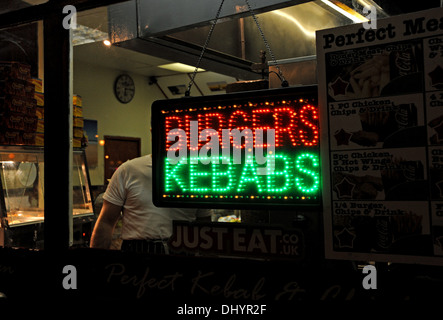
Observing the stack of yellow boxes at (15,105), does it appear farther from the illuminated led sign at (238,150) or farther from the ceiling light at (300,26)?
the illuminated led sign at (238,150)

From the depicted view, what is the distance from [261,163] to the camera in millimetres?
1579

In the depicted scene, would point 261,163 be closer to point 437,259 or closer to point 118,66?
point 437,259

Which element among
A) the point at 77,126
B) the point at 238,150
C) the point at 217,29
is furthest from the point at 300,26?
the point at 238,150

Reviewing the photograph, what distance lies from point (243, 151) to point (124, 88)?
666 cm

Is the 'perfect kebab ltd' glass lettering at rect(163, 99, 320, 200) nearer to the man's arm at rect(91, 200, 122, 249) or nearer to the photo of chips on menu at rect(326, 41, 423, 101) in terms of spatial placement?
the photo of chips on menu at rect(326, 41, 423, 101)

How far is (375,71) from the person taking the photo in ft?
4.63

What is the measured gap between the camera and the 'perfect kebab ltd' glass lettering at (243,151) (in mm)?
1538

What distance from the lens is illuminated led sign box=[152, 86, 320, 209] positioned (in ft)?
5.05

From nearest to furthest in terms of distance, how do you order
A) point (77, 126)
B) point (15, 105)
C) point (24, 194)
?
point (15, 105), point (24, 194), point (77, 126)

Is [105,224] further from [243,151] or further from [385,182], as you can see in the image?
[385,182]

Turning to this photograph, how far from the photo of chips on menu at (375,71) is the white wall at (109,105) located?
20.0 feet

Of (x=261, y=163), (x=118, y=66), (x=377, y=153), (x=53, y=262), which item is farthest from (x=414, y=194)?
(x=118, y=66)

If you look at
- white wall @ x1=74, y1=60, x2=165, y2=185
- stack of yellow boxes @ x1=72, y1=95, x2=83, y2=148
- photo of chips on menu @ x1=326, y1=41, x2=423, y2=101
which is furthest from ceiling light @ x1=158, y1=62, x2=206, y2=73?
photo of chips on menu @ x1=326, y1=41, x2=423, y2=101

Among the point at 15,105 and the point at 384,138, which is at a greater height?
the point at 15,105
